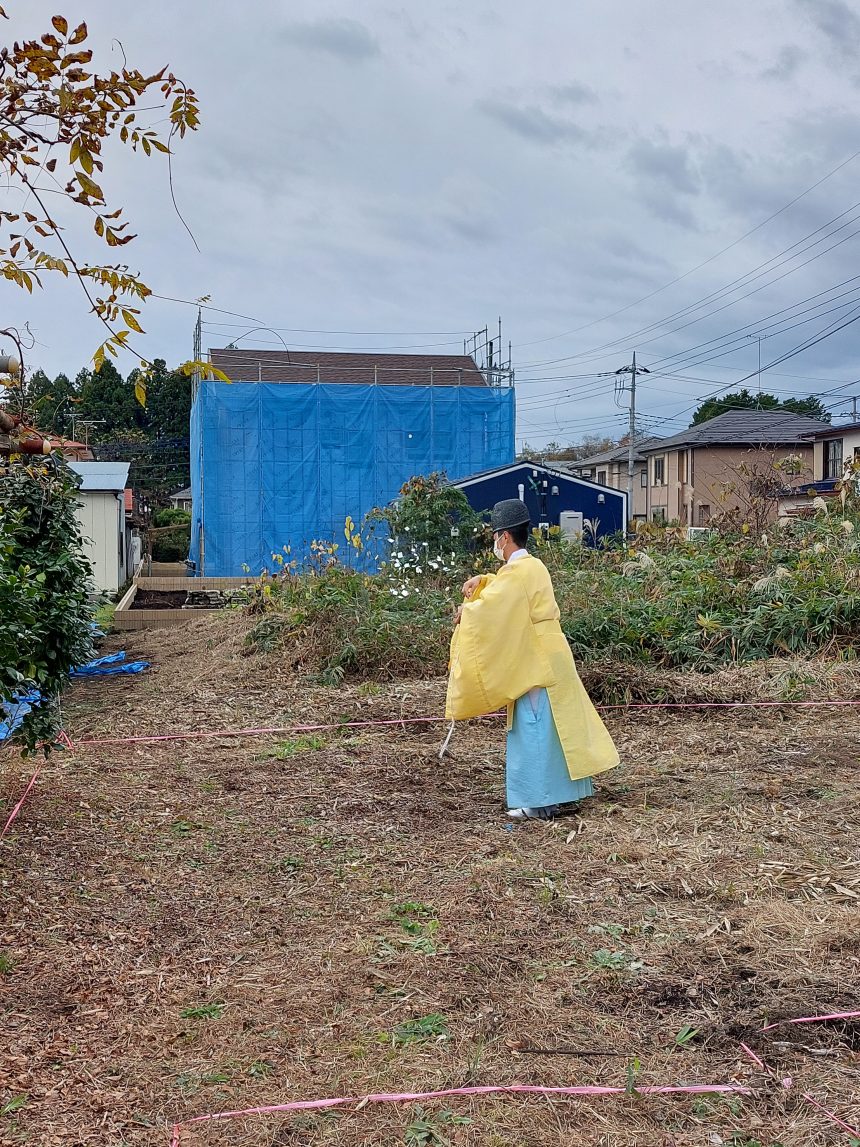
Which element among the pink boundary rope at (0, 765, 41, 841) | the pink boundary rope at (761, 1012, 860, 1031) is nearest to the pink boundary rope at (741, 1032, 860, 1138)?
the pink boundary rope at (761, 1012, 860, 1031)

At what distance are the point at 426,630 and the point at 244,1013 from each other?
19.6 feet

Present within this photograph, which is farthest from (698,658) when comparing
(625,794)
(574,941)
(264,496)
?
(264,496)

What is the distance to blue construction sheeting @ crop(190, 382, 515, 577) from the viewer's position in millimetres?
24672

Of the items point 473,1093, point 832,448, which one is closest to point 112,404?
point 832,448

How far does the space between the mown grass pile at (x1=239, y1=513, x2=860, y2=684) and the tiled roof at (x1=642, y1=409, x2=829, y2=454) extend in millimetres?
26342

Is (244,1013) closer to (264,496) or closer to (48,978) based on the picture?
(48,978)

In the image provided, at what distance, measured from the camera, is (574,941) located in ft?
11.7

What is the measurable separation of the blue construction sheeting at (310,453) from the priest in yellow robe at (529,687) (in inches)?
760

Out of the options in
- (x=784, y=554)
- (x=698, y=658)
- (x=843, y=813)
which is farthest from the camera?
(x=784, y=554)

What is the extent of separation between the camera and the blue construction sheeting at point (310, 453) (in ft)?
80.9

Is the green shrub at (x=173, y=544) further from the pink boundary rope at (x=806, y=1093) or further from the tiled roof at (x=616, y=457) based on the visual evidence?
the pink boundary rope at (x=806, y=1093)

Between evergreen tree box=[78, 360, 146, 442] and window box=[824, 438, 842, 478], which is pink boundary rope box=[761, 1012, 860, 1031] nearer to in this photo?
window box=[824, 438, 842, 478]

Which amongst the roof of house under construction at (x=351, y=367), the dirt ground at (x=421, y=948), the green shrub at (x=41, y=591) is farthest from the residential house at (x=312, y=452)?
the dirt ground at (x=421, y=948)

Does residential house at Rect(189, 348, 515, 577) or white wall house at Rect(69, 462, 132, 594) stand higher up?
residential house at Rect(189, 348, 515, 577)
